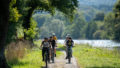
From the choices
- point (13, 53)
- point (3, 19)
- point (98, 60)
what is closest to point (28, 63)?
point (13, 53)

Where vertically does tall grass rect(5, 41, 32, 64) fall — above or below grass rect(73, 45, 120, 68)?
above

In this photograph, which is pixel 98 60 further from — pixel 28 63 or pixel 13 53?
pixel 13 53

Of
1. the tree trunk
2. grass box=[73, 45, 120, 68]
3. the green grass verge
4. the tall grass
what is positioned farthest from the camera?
the tall grass

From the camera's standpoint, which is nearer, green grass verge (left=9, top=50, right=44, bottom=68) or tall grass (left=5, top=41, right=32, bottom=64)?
green grass verge (left=9, top=50, right=44, bottom=68)

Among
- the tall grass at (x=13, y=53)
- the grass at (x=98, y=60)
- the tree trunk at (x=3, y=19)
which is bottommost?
the grass at (x=98, y=60)

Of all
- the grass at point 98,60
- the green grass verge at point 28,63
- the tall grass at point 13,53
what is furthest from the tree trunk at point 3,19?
the grass at point 98,60

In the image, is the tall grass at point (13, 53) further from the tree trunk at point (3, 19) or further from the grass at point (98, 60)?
the tree trunk at point (3, 19)

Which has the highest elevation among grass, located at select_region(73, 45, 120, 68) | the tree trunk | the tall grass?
the tree trunk

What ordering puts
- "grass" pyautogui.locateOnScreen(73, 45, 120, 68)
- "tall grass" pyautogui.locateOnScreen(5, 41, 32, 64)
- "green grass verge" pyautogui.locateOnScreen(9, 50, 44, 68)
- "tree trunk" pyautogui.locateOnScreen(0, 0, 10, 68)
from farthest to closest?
1. "tall grass" pyautogui.locateOnScreen(5, 41, 32, 64)
2. "grass" pyautogui.locateOnScreen(73, 45, 120, 68)
3. "green grass verge" pyautogui.locateOnScreen(9, 50, 44, 68)
4. "tree trunk" pyautogui.locateOnScreen(0, 0, 10, 68)

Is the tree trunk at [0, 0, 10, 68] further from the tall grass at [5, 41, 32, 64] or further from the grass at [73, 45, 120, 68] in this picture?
the grass at [73, 45, 120, 68]

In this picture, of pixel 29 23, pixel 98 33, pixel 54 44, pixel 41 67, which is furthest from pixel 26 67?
pixel 98 33

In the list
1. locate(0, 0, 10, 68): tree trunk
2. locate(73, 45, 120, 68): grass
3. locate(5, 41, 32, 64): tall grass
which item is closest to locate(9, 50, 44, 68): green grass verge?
locate(5, 41, 32, 64): tall grass

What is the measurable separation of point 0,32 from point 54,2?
1088 inches

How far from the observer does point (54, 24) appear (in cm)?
15712
